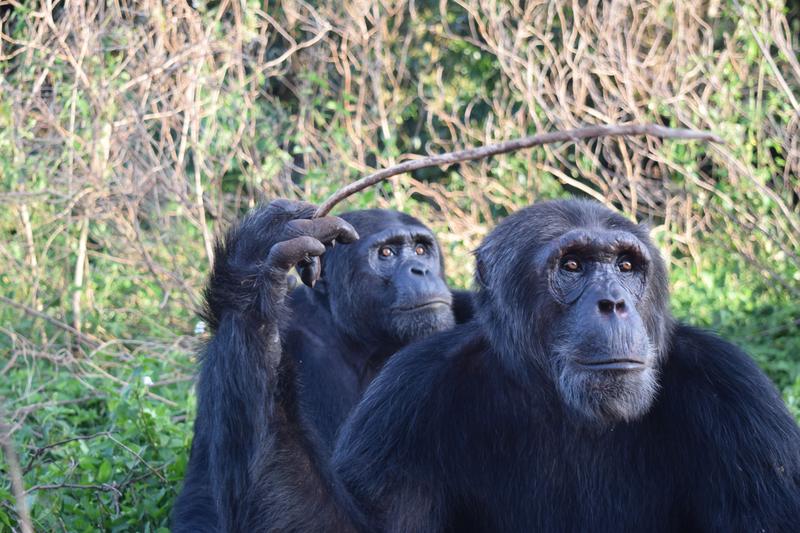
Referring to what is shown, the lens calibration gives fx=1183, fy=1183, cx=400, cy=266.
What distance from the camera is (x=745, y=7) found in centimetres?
970

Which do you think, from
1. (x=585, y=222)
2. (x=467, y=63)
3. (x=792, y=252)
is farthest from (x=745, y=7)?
(x=585, y=222)

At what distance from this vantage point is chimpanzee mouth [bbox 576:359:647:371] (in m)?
3.78

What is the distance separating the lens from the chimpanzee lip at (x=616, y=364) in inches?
149

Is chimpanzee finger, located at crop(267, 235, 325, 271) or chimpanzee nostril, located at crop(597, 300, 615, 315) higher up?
chimpanzee finger, located at crop(267, 235, 325, 271)

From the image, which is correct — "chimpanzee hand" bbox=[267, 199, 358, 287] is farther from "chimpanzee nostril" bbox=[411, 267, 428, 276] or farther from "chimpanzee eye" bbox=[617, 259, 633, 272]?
"chimpanzee nostril" bbox=[411, 267, 428, 276]

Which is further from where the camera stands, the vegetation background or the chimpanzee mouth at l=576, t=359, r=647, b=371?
the vegetation background

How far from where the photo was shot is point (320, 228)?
13.2 feet

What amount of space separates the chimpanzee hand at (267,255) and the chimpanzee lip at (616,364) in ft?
A: 3.07

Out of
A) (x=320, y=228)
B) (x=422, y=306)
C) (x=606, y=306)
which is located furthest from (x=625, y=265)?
(x=422, y=306)

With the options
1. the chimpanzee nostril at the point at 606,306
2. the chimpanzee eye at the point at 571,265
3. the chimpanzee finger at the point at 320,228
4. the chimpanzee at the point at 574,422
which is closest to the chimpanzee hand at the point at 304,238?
the chimpanzee finger at the point at 320,228

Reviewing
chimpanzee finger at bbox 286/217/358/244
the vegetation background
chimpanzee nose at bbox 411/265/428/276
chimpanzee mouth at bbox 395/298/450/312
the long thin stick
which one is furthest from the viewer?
the vegetation background

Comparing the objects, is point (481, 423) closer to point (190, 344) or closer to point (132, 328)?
point (190, 344)

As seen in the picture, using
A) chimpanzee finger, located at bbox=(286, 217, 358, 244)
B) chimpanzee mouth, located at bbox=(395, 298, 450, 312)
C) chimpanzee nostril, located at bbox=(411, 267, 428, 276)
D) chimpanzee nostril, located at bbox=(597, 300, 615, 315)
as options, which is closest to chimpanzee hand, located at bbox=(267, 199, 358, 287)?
chimpanzee finger, located at bbox=(286, 217, 358, 244)

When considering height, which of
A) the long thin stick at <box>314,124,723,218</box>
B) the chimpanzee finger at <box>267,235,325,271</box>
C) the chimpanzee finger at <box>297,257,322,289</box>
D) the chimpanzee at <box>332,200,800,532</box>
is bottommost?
A: the chimpanzee at <box>332,200,800,532</box>
